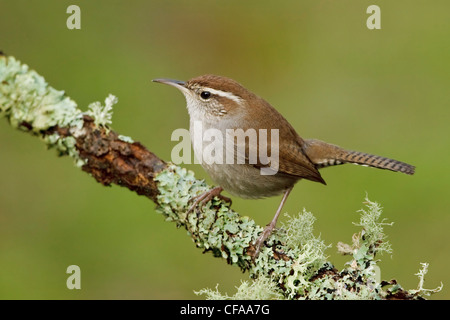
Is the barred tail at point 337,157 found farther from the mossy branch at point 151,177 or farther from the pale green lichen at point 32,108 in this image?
the pale green lichen at point 32,108

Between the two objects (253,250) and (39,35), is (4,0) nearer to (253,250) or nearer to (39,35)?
(39,35)

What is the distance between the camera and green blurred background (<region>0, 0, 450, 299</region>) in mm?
6094

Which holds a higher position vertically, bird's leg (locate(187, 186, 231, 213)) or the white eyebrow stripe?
the white eyebrow stripe

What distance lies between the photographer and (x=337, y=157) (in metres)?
4.92

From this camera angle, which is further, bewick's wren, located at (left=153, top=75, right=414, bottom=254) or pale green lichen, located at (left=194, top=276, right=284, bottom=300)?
bewick's wren, located at (left=153, top=75, right=414, bottom=254)

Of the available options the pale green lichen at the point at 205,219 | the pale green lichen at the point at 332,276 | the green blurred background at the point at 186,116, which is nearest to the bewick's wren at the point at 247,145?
the pale green lichen at the point at 205,219

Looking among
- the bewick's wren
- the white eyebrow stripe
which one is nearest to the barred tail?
the bewick's wren

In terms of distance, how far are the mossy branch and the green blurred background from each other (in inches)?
80.2

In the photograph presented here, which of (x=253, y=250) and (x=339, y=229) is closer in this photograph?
(x=253, y=250)

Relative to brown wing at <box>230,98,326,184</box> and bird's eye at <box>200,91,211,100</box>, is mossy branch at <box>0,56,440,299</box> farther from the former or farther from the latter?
bird's eye at <box>200,91,211,100</box>
